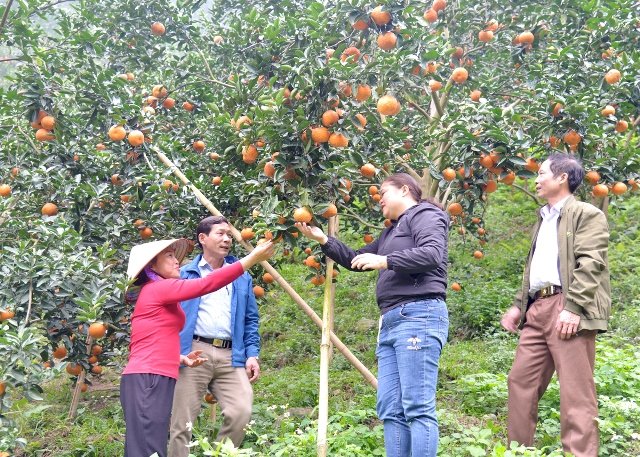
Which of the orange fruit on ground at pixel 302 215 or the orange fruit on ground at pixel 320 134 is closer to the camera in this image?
the orange fruit on ground at pixel 302 215

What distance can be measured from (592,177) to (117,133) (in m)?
2.78

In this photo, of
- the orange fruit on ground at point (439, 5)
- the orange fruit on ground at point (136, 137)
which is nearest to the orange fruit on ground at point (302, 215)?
the orange fruit on ground at point (136, 137)

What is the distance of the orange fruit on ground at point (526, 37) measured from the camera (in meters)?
5.06

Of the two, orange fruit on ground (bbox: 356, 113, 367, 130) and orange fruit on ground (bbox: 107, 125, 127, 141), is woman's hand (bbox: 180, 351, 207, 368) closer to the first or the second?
orange fruit on ground (bbox: 107, 125, 127, 141)

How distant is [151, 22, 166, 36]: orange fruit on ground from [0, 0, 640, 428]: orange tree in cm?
1

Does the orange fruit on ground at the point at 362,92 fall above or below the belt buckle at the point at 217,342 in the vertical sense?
above

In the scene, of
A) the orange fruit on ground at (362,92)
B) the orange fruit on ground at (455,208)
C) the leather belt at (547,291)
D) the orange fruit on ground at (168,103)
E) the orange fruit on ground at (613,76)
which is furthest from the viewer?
the orange fruit on ground at (168,103)

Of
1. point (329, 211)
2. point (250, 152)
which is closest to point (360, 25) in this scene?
point (250, 152)

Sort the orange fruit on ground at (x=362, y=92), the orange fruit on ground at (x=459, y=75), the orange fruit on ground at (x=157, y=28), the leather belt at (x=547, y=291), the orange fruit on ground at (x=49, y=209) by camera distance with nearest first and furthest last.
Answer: the leather belt at (x=547, y=291) → the orange fruit on ground at (x=362, y=92) → the orange fruit on ground at (x=49, y=209) → the orange fruit on ground at (x=459, y=75) → the orange fruit on ground at (x=157, y=28)

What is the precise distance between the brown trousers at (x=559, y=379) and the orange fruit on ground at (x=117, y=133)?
2396 millimetres

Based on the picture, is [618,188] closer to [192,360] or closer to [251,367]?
[251,367]

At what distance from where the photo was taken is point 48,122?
396 cm

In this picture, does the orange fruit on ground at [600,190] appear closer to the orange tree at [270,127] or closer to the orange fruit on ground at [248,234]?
the orange tree at [270,127]

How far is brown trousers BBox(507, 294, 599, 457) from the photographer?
309cm
